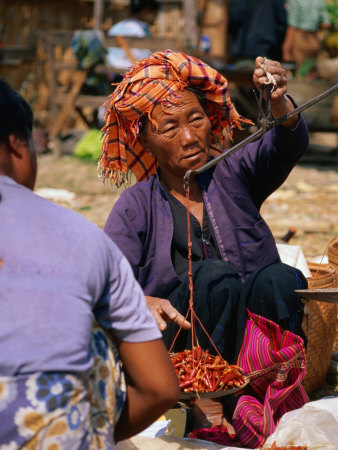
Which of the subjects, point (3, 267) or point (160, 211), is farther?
point (160, 211)

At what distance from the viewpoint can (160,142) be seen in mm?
3025

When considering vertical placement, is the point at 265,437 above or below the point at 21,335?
below

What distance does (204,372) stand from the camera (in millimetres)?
2518

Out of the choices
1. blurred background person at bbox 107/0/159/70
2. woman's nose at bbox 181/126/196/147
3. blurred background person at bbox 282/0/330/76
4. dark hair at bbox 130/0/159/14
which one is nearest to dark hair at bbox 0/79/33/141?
woman's nose at bbox 181/126/196/147

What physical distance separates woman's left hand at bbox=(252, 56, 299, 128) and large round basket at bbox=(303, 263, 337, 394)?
2.70ft

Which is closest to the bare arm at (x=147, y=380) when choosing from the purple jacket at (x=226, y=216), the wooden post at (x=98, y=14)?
the purple jacket at (x=226, y=216)

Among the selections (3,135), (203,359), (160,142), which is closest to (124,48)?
(160,142)

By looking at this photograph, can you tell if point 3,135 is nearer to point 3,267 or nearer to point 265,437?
point 3,267

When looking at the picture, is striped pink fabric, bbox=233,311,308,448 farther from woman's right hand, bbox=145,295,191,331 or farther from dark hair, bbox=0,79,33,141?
dark hair, bbox=0,79,33,141

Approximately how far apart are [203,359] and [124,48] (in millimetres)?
7380

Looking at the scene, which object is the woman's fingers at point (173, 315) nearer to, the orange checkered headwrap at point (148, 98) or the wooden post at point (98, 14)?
the orange checkered headwrap at point (148, 98)

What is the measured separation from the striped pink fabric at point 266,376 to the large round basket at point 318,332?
43 centimetres

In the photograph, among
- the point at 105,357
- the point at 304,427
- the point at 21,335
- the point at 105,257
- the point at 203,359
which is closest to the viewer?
the point at 21,335

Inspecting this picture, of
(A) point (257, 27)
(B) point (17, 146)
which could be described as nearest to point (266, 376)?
(B) point (17, 146)
